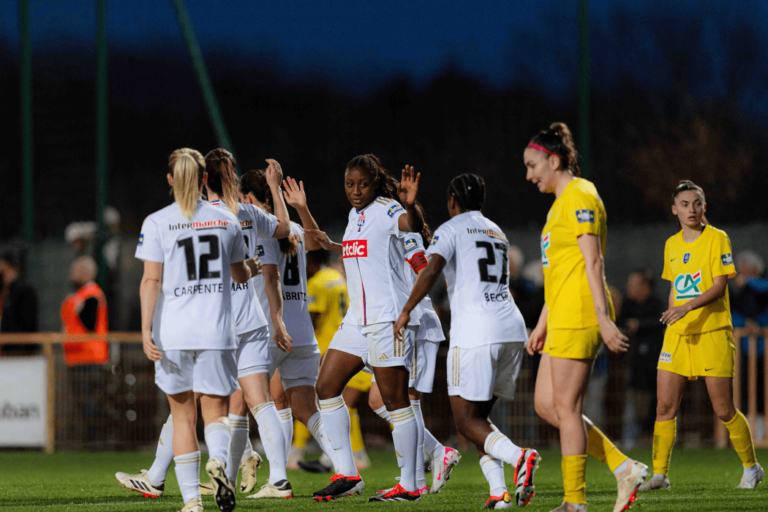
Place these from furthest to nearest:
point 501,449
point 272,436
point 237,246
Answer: point 272,436 < point 501,449 < point 237,246

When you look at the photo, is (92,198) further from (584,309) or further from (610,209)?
(584,309)

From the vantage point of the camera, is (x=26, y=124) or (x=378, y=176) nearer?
(x=378, y=176)

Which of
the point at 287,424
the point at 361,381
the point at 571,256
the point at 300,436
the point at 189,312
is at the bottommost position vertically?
the point at 300,436

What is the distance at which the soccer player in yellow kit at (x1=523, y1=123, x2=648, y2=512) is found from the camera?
5637 mm

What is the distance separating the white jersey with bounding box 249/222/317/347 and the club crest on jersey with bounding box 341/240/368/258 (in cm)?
86

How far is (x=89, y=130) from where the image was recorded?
19.3 m

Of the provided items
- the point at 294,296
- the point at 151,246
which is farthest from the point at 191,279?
the point at 294,296

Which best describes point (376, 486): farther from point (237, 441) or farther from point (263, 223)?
point (263, 223)

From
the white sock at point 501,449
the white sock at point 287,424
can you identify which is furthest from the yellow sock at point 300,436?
the white sock at point 501,449

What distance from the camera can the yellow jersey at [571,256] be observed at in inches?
223

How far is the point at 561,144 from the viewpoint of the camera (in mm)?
5910

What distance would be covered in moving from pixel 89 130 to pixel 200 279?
14119mm

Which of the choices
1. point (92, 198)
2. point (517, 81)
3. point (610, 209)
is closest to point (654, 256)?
point (610, 209)

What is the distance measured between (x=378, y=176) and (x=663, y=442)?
9.31 feet
